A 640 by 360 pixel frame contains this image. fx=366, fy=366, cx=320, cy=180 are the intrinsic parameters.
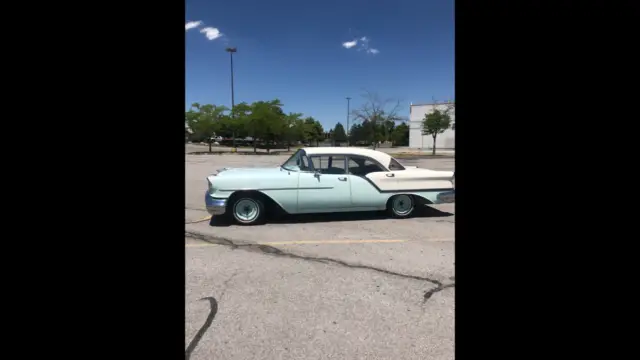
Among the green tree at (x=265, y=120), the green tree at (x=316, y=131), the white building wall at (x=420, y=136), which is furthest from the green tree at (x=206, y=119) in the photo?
the white building wall at (x=420, y=136)

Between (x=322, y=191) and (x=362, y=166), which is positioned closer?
(x=322, y=191)

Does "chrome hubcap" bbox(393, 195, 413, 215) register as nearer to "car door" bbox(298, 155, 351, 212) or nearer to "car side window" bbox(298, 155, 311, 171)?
"car door" bbox(298, 155, 351, 212)

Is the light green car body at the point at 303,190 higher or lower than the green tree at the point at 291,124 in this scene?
lower

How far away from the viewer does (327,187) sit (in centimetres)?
571

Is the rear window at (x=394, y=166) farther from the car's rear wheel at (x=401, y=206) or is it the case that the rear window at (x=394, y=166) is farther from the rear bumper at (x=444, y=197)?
the rear bumper at (x=444, y=197)

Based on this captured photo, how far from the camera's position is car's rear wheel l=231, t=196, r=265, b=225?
5.68m

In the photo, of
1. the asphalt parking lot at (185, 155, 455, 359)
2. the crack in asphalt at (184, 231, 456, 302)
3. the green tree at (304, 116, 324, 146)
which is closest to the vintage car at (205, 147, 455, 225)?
→ the asphalt parking lot at (185, 155, 455, 359)

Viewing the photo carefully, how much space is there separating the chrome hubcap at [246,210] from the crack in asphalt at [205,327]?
267 cm

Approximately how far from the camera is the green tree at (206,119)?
3541cm

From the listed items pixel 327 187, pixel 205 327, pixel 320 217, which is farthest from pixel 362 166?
pixel 205 327

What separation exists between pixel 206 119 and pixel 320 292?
34.9 metres

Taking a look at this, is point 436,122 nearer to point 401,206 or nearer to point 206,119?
point 206,119
